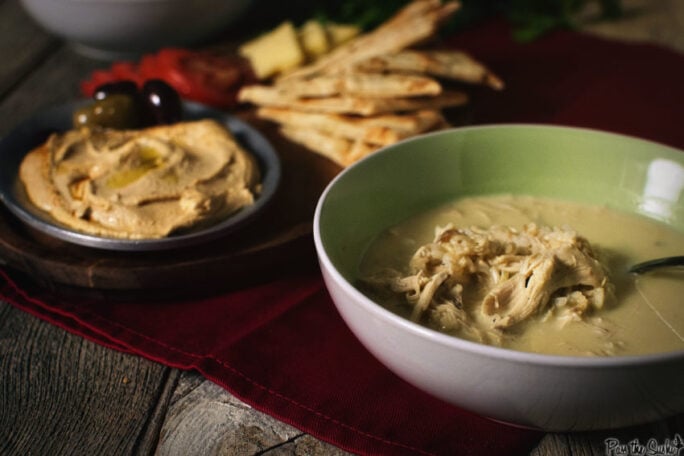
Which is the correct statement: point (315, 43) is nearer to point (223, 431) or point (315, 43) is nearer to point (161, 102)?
point (161, 102)

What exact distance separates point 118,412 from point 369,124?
4.58 feet

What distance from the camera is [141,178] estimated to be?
8.27 ft

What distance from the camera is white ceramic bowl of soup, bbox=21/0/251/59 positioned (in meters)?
3.65

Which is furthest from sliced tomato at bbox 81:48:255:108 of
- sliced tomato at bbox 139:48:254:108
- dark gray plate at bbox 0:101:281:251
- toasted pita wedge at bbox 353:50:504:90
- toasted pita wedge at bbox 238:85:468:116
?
toasted pita wedge at bbox 353:50:504:90

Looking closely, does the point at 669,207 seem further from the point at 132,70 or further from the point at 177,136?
the point at 132,70

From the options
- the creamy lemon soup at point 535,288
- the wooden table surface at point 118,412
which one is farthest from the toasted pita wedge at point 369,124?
the wooden table surface at point 118,412

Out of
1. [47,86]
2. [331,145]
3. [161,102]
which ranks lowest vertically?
[331,145]

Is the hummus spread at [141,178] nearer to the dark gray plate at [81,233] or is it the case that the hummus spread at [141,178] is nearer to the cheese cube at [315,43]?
the dark gray plate at [81,233]

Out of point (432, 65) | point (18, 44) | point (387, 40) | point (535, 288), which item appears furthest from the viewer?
point (18, 44)

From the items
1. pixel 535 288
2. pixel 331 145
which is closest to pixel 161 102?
pixel 331 145

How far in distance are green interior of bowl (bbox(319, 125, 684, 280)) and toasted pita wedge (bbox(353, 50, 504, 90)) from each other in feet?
2.63

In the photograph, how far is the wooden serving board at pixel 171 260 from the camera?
2.31m

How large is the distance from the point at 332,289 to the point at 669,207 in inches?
42.2

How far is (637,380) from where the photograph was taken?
1529 millimetres
